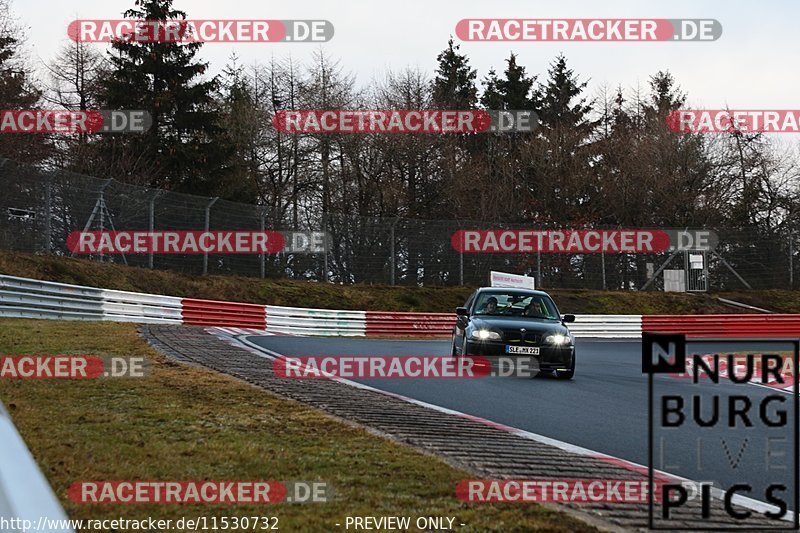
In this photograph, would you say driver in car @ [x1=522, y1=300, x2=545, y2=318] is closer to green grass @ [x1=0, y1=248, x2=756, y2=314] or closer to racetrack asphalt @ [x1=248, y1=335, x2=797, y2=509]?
racetrack asphalt @ [x1=248, y1=335, x2=797, y2=509]

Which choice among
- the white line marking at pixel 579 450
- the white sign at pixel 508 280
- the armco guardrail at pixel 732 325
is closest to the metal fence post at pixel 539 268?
the armco guardrail at pixel 732 325

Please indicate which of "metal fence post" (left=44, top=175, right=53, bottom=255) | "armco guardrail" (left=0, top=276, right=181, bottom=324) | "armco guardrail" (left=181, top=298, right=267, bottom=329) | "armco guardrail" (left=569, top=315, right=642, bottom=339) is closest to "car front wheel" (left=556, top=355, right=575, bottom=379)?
"armco guardrail" (left=0, top=276, right=181, bottom=324)

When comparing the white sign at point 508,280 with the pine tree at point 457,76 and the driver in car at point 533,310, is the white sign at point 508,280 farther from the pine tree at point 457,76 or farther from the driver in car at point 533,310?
the pine tree at point 457,76

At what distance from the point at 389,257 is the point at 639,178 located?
21.1 m

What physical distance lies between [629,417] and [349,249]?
22657mm

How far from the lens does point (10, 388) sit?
9.85 metres

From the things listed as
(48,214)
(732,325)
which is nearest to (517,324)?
(48,214)

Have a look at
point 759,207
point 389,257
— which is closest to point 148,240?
point 389,257

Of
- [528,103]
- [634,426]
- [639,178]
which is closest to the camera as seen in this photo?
[634,426]

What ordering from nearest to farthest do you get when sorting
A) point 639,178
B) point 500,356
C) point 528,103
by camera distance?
1. point 500,356
2. point 639,178
3. point 528,103

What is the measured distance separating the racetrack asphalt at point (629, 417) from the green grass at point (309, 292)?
34.1 ft

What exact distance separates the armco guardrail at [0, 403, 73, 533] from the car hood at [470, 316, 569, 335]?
507 inches

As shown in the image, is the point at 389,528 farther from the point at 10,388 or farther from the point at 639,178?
the point at 639,178

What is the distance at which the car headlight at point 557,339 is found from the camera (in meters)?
14.5
